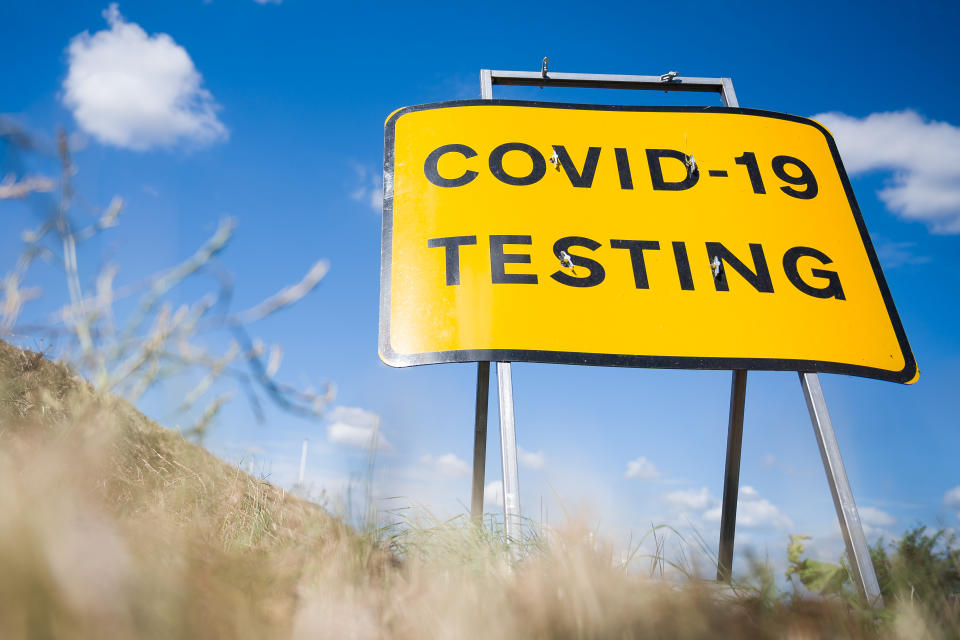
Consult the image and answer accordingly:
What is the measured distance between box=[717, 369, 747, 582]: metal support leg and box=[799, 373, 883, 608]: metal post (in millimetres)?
404

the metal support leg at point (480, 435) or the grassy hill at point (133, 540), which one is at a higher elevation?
the metal support leg at point (480, 435)

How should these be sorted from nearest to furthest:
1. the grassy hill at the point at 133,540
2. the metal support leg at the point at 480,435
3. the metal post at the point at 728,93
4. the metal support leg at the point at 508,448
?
the grassy hill at the point at 133,540, the metal support leg at the point at 508,448, the metal support leg at the point at 480,435, the metal post at the point at 728,93

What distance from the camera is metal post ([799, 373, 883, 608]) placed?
1.70m

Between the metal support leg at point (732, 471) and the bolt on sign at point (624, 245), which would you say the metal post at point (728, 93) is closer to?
the bolt on sign at point (624, 245)

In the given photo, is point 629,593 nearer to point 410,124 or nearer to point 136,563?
point 136,563

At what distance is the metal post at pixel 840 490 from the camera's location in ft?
5.56

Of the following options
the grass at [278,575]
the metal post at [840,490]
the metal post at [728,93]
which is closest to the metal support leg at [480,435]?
the grass at [278,575]

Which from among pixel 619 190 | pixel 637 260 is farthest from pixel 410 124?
pixel 637 260

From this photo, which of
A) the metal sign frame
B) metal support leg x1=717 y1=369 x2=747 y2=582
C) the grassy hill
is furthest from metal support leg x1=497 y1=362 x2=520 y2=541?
metal support leg x1=717 y1=369 x2=747 y2=582

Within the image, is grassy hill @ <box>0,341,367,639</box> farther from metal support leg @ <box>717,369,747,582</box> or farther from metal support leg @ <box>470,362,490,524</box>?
metal support leg @ <box>717,369,747,582</box>

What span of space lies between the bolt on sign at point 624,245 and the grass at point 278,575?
2.61 feet

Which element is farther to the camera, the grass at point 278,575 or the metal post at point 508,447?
the metal post at point 508,447

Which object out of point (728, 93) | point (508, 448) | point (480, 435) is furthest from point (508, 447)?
point (728, 93)

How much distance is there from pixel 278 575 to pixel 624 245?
1746 mm
